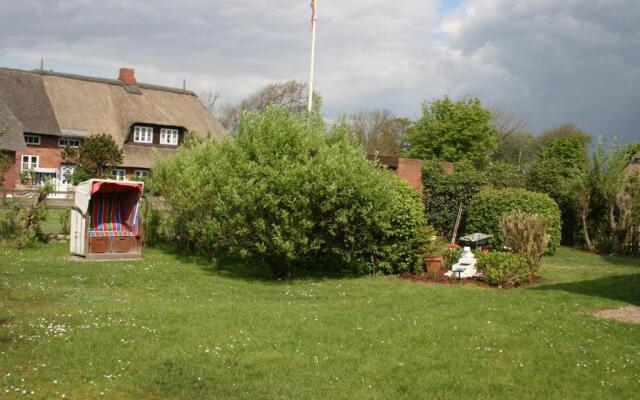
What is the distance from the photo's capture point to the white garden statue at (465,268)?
1673 cm

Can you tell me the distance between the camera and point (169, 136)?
177 feet

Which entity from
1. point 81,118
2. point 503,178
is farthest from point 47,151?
point 503,178

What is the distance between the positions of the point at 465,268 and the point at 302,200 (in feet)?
15.0

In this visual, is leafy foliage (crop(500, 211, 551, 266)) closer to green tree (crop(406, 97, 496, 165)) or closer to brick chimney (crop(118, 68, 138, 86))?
green tree (crop(406, 97, 496, 165))

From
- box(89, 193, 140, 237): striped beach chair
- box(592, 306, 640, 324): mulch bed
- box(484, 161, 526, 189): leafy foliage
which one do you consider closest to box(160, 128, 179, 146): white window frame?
box(484, 161, 526, 189): leafy foliage

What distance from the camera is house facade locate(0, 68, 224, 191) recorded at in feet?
156

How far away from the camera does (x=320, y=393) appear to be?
7.32 meters

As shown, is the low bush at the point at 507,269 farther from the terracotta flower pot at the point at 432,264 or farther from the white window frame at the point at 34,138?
the white window frame at the point at 34,138

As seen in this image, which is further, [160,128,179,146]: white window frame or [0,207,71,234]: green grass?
[160,128,179,146]: white window frame

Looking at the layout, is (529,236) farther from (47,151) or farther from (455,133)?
(47,151)

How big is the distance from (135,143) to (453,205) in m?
32.4

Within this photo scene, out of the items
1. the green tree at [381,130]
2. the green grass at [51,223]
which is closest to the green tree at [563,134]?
the green tree at [381,130]

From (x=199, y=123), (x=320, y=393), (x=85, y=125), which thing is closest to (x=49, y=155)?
(x=85, y=125)

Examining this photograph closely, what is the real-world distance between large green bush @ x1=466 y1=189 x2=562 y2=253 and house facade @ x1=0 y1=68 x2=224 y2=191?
25.0 metres
